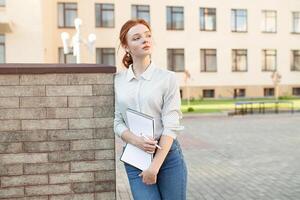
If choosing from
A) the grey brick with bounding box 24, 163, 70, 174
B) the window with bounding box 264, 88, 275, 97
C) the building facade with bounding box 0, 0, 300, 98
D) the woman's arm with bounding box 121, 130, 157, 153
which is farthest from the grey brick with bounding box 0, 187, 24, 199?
the window with bounding box 264, 88, 275, 97

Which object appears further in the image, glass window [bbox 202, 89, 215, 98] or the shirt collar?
glass window [bbox 202, 89, 215, 98]

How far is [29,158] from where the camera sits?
4145 mm

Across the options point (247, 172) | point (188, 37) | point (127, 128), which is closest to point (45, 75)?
point (127, 128)

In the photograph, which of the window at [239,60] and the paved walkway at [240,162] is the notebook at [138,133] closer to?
the paved walkway at [240,162]

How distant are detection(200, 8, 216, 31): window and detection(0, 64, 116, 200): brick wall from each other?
30723 millimetres

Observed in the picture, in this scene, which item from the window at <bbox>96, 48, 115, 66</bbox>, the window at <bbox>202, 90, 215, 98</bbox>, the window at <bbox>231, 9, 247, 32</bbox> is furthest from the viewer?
the window at <bbox>231, 9, 247, 32</bbox>

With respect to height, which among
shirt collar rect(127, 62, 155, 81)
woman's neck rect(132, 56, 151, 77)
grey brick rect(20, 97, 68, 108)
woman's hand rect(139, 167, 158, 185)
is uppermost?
woman's neck rect(132, 56, 151, 77)

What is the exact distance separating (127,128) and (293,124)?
14248 millimetres

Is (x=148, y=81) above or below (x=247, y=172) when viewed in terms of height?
above

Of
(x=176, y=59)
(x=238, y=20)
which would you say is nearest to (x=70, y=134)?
(x=176, y=59)

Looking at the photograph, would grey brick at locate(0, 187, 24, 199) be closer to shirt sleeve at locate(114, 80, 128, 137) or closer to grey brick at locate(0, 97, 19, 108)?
grey brick at locate(0, 97, 19, 108)

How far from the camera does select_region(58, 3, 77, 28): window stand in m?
31.6

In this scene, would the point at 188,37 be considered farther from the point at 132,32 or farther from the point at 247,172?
the point at 132,32

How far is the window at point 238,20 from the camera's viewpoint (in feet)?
115
